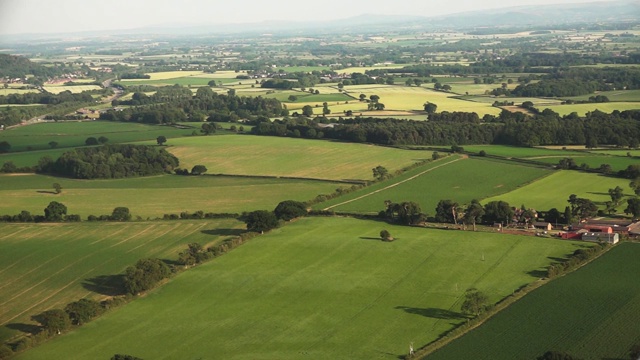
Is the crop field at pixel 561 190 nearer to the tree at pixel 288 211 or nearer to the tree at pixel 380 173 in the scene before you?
the tree at pixel 380 173

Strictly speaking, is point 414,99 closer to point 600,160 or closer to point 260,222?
point 600,160

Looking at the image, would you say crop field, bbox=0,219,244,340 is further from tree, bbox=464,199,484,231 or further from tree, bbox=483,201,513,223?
tree, bbox=483,201,513,223

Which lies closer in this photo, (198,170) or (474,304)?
(474,304)

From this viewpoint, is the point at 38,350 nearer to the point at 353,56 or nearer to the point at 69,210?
the point at 69,210

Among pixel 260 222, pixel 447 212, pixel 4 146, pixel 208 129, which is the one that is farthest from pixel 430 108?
pixel 260 222

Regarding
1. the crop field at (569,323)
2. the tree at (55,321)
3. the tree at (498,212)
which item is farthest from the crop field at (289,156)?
the tree at (55,321)

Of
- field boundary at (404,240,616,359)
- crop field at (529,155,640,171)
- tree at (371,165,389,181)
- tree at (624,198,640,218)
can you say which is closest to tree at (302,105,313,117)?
tree at (371,165,389,181)

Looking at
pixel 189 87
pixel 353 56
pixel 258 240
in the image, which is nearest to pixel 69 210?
pixel 258 240
